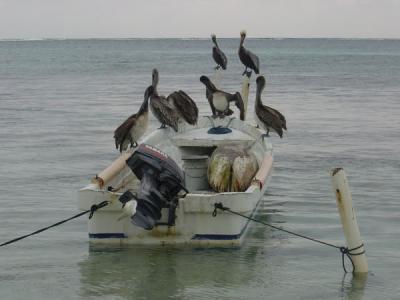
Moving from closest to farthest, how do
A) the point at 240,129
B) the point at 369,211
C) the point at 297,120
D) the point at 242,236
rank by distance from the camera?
the point at 242,236 < the point at 369,211 < the point at 240,129 < the point at 297,120

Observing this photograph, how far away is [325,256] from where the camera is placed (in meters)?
11.1

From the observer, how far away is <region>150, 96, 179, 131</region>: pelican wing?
13.8 meters

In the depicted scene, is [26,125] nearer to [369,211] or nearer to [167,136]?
[167,136]

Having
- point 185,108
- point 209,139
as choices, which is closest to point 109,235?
point 209,139

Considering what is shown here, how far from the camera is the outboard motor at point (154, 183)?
968 centimetres

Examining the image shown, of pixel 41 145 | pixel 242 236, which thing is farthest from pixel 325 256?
pixel 41 145

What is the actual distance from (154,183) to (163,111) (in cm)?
401

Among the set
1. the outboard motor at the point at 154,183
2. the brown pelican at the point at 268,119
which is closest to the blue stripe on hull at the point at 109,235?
the outboard motor at the point at 154,183

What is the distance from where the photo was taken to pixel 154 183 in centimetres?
996

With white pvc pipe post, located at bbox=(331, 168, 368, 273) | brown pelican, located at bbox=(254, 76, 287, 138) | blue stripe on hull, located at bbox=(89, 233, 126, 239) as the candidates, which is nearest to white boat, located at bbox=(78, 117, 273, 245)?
blue stripe on hull, located at bbox=(89, 233, 126, 239)

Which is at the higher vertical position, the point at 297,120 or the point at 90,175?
the point at 297,120

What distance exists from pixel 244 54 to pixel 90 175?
4.10 metres

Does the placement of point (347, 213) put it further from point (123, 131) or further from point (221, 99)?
point (221, 99)

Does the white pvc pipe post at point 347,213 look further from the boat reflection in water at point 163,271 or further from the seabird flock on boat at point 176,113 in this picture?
the seabird flock on boat at point 176,113
